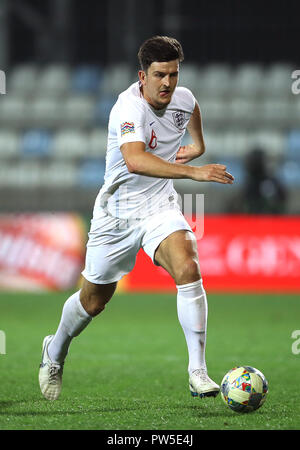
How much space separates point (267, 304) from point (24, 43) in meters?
12.6

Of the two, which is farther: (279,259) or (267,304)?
(279,259)

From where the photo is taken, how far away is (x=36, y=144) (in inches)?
693

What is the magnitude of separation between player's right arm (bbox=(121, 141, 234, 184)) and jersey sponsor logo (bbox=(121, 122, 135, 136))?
8 centimetres

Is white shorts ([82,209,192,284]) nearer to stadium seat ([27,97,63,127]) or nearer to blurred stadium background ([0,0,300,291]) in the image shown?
blurred stadium background ([0,0,300,291])

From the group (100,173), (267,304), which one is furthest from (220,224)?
(100,173)

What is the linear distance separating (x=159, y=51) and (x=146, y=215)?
37.6 inches

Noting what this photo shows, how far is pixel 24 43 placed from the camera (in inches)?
853

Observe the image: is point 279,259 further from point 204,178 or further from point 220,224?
point 204,178

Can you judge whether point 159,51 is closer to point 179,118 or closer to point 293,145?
point 179,118

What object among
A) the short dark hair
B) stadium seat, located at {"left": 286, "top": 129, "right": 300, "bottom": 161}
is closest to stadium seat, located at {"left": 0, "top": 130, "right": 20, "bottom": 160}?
stadium seat, located at {"left": 286, "top": 129, "right": 300, "bottom": 161}

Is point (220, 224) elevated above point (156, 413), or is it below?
below

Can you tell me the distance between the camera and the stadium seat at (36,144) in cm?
1739

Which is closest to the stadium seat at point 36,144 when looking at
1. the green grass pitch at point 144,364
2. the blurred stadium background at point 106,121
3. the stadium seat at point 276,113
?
the blurred stadium background at point 106,121

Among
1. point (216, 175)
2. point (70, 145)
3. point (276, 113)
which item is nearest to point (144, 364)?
point (216, 175)
